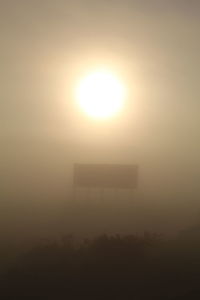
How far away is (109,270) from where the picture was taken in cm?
86

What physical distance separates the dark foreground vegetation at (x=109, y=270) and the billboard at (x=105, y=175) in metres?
0.11

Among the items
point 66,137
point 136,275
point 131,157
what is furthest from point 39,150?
point 136,275

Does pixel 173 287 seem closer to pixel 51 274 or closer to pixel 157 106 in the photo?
pixel 51 274

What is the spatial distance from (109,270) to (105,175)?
0.19 meters

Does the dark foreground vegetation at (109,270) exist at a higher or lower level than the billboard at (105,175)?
lower

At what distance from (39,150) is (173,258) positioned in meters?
0.34

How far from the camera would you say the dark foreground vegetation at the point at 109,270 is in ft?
2.81

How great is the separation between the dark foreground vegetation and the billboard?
110 mm

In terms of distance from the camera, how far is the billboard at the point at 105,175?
82 centimetres

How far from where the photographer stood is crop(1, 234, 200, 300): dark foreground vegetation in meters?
0.86

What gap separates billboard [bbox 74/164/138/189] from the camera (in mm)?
818

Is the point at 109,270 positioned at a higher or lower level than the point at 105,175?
lower

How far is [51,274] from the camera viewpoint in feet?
2.83

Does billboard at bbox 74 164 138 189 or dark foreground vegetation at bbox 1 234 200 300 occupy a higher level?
billboard at bbox 74 164 138 189
